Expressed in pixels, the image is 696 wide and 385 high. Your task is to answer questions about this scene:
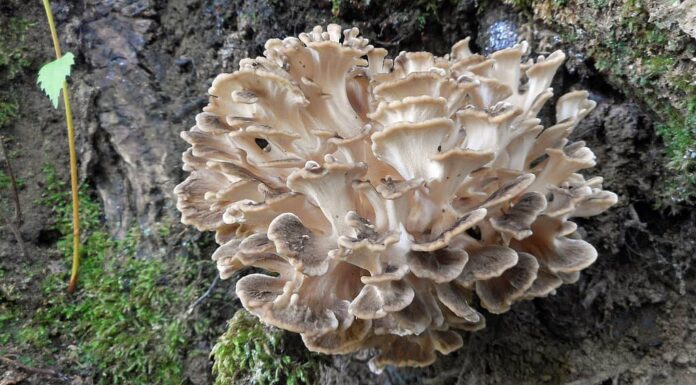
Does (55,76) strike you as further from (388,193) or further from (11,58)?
(388,193)

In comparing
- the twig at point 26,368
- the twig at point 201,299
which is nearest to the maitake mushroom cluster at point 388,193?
the twig at point 201,299

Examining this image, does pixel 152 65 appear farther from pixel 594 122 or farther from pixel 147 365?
pixel 594 122

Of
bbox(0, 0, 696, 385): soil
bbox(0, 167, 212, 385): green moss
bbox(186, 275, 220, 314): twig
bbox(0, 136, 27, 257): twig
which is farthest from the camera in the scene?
bbox(0, 136, 27, 257): twig

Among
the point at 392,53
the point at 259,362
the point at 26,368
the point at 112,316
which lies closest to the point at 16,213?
the point at 112,316

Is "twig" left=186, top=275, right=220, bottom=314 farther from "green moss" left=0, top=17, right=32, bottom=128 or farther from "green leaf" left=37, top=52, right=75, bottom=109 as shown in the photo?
"green moss" left=0, top=17, right=32, bottom=128

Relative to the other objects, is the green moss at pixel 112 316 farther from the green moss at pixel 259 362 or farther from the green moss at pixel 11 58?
the green moss at pixel 11 58

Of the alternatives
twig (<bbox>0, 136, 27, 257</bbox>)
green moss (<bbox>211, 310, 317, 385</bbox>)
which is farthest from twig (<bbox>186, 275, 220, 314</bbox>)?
twig (<bbox>0, 136, 27, 257</bbox>)
